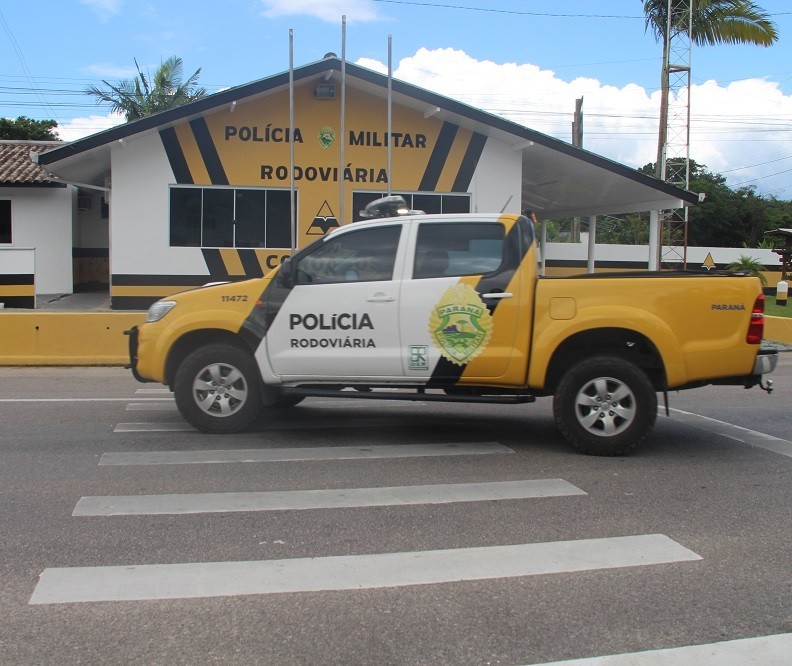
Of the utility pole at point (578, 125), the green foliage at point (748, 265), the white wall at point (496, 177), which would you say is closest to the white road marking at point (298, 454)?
the white wall at point (496, 177)

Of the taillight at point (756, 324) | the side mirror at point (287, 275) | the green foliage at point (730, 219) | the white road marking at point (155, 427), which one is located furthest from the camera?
the green foliage at point (730, 219)

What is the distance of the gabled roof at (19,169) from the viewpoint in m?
21.9

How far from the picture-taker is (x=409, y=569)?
4312 mm

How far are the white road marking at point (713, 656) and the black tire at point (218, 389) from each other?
14.7ft

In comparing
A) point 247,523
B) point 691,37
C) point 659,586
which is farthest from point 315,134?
point 691,37

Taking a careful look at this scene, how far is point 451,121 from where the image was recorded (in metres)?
19.4

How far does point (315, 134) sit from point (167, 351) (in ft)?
41.9

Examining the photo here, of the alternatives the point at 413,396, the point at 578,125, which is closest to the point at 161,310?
the point at 413,396

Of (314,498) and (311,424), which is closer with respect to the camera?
(314,498)

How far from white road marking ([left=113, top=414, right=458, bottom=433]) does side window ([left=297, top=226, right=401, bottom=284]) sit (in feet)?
5.32

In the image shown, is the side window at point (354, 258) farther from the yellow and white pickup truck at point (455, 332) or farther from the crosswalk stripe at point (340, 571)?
the crosswalk stripe at point (340, 571)

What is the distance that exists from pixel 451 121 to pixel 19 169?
40.8 feet

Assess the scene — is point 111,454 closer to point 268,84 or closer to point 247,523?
point 247,523

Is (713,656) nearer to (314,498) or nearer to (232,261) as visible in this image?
(314,498)
